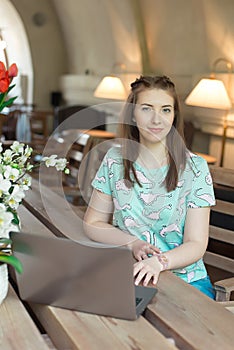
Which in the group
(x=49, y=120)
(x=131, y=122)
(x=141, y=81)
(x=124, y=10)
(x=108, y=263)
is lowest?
(x=49, y=120)

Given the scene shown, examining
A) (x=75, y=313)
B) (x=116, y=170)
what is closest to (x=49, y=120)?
(x=116, y=170)

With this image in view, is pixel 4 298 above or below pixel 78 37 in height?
below

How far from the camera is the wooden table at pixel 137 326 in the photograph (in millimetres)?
1206

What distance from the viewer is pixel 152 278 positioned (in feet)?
5.25

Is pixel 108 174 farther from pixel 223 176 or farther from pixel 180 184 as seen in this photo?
pixel 223 176

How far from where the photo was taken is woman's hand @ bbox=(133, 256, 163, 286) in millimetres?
1574

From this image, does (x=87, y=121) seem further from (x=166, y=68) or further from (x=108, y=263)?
(x=108, y=263)

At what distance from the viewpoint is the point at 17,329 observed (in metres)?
1.28

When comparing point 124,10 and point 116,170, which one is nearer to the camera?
point 116,170

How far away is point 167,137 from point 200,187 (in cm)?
20

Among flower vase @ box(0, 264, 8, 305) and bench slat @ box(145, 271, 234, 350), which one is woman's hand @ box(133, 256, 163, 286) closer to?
bench slat @ box(145, 271, 234, 350)

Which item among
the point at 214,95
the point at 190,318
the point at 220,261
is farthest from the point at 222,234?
the point at 214,95

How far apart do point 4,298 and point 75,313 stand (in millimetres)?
197

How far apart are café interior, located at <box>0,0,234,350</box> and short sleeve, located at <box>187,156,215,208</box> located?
0.79 feet
